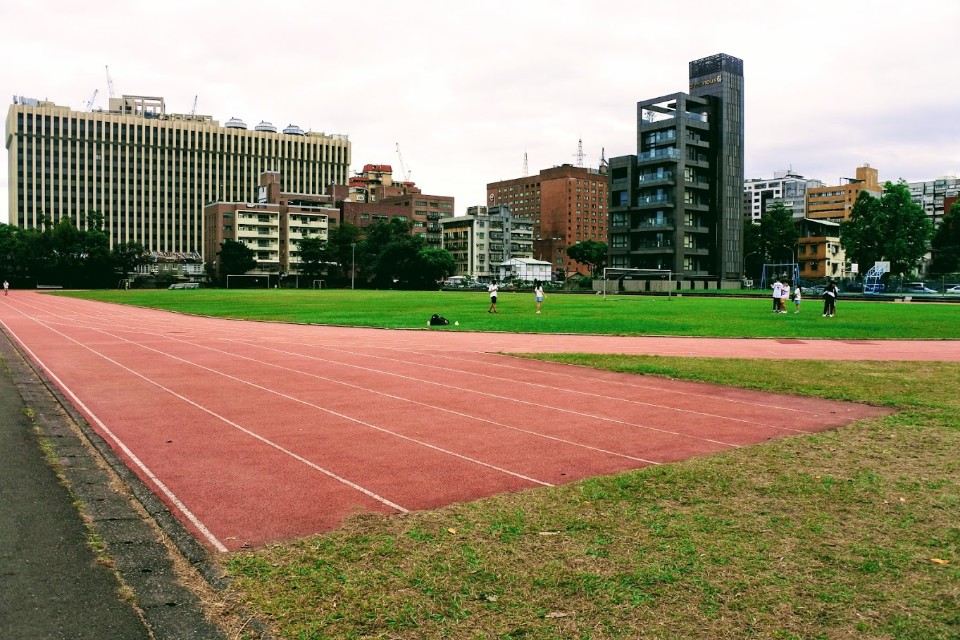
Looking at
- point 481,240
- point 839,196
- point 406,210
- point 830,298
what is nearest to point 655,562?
point 830,298

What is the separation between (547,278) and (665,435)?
12417cm

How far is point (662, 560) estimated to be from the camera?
5016 millimetres

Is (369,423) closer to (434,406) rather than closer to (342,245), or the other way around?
(434,406)

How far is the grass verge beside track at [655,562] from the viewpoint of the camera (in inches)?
165

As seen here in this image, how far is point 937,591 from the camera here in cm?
453

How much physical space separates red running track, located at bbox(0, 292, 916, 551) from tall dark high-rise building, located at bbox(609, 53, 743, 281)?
70191 millimetres

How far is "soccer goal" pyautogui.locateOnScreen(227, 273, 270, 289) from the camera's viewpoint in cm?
12376

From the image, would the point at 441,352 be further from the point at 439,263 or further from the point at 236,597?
the point at 439,263

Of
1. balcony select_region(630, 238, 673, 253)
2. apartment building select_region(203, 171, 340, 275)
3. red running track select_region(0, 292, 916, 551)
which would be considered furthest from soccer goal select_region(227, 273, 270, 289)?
red running track select_region(0, 292, 916, 551)

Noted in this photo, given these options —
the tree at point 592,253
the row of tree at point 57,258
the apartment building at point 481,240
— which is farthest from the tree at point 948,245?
the row of tree at point 57,258

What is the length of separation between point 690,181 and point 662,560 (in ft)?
290

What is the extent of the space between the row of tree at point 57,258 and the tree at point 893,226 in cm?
9960

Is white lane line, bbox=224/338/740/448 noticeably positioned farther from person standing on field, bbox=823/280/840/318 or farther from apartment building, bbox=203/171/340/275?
apartment building, bbox=203/171/340/275

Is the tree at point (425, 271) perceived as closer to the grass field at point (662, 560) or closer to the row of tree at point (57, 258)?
the row of tree at point (57, 258)
